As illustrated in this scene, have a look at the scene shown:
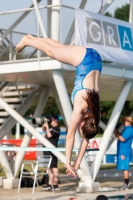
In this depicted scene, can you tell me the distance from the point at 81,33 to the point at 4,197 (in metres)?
4.20

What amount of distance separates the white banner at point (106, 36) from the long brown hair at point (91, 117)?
20.8ft

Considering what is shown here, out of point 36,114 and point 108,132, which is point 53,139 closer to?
point 108,132

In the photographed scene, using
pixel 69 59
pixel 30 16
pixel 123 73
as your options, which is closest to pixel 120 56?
pixel 123 73

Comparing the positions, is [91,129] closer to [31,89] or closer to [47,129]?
[47,129]

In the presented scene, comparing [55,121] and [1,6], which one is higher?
[1,6]

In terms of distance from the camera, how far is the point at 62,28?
13.6 metres

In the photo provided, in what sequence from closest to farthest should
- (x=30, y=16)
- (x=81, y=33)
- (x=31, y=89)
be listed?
(x=81, y=33), (x=30, y=16), (x=31, y=89)

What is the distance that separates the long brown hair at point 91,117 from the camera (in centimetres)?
687

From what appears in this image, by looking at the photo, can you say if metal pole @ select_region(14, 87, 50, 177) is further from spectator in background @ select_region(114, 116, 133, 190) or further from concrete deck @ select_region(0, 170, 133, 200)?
spectator in background @ select_region(114, 116, 133, 190)

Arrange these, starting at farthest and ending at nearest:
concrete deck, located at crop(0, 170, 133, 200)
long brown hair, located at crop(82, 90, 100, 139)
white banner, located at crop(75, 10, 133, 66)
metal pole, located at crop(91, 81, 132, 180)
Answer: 1. metal pole, located at crop(91, 81, 132, 180)
2. white banner, located at crop(75, 10, 133, 66)
3. concrete deck, located at crop(0, 170, 133, 200)
4. long brown hair, located at crop(82, 90, 100, 139)

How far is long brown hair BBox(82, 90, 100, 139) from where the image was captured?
6867 mm

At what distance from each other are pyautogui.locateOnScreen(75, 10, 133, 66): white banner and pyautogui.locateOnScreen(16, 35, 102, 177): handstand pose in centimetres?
574

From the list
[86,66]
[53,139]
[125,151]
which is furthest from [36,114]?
[86,66]

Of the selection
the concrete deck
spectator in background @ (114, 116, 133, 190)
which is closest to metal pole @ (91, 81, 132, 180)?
spectator in background @ (114, 116, 133, 190)
